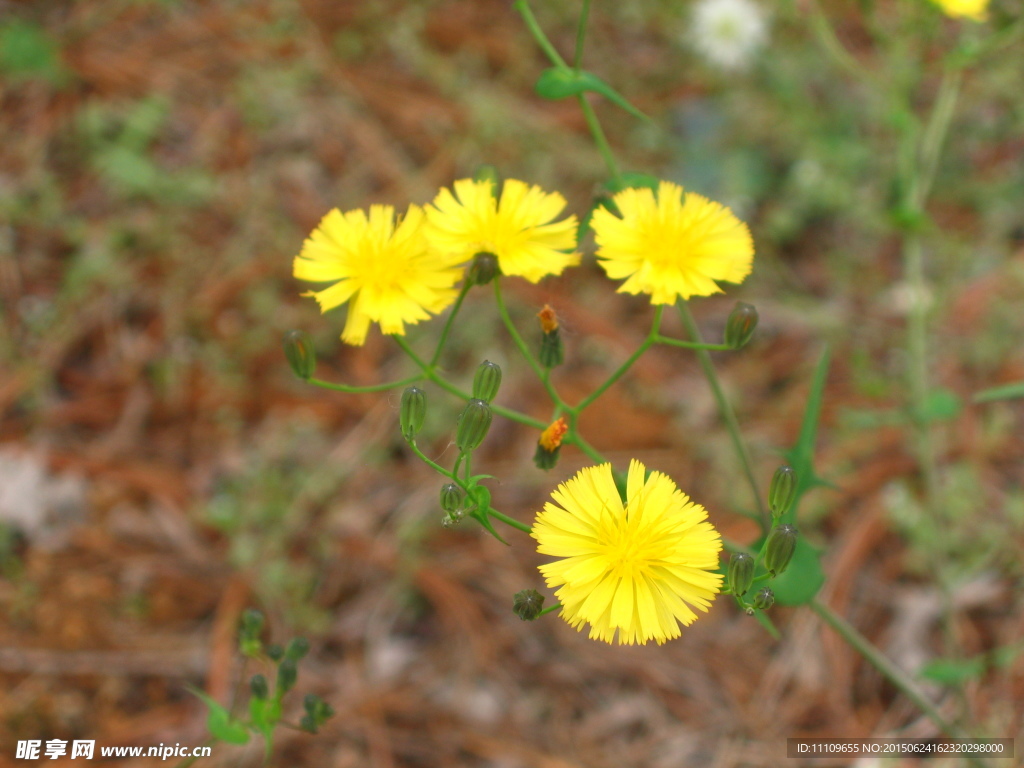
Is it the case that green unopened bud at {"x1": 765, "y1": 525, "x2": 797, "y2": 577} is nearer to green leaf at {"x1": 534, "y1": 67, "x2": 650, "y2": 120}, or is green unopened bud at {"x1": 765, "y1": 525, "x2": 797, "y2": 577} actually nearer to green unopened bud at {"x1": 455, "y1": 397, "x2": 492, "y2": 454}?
green unopened bud at {"x1": 455, "y1": 397, "x2": 492, "y2": 454}

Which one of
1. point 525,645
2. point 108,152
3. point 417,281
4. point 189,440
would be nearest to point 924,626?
point 525,645

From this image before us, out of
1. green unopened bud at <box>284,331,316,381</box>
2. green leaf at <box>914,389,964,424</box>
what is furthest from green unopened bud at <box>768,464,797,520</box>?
green leaf at <box>914,389,964,424</box>

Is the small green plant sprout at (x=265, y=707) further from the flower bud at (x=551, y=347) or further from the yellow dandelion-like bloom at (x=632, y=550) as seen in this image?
the flower bud at (x=551, y=347)

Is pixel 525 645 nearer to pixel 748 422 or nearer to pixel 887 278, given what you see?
pixel 748 422

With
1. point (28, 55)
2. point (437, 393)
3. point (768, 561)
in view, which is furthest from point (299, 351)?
point (28, 55)

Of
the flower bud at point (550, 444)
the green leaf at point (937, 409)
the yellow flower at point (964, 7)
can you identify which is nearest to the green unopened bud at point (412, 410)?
the flower bud at point (550, 444)

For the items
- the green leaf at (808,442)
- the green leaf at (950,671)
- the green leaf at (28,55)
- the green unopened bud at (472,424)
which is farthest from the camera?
the green leaf at (28,55)
